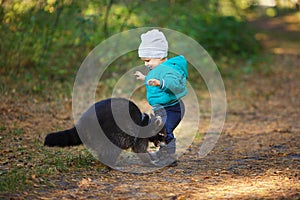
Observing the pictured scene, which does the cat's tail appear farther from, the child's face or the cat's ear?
the child's face

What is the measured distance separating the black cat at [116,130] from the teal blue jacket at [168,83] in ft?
0.74

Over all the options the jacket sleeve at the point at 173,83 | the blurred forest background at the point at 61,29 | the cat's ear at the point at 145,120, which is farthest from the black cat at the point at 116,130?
the blurred forest background at the point at 61,29

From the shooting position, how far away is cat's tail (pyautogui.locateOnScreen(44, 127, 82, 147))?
538 cm

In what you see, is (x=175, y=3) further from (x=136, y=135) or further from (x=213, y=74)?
(x=136, y=135)

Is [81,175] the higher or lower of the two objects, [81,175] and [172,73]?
the lower

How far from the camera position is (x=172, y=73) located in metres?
4.86

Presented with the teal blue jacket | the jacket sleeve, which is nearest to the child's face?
the teal blue jacket

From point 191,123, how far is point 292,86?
4.48 m

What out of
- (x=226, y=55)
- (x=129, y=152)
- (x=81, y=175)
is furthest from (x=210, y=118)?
(x=226, y=55)

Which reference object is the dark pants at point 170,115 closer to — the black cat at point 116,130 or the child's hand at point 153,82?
the black cat at point 116,130

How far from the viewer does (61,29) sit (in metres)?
8.94

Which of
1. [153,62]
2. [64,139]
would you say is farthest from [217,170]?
[64,139]

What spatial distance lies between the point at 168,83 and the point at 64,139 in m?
1.52

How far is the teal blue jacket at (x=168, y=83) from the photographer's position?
480 cm
